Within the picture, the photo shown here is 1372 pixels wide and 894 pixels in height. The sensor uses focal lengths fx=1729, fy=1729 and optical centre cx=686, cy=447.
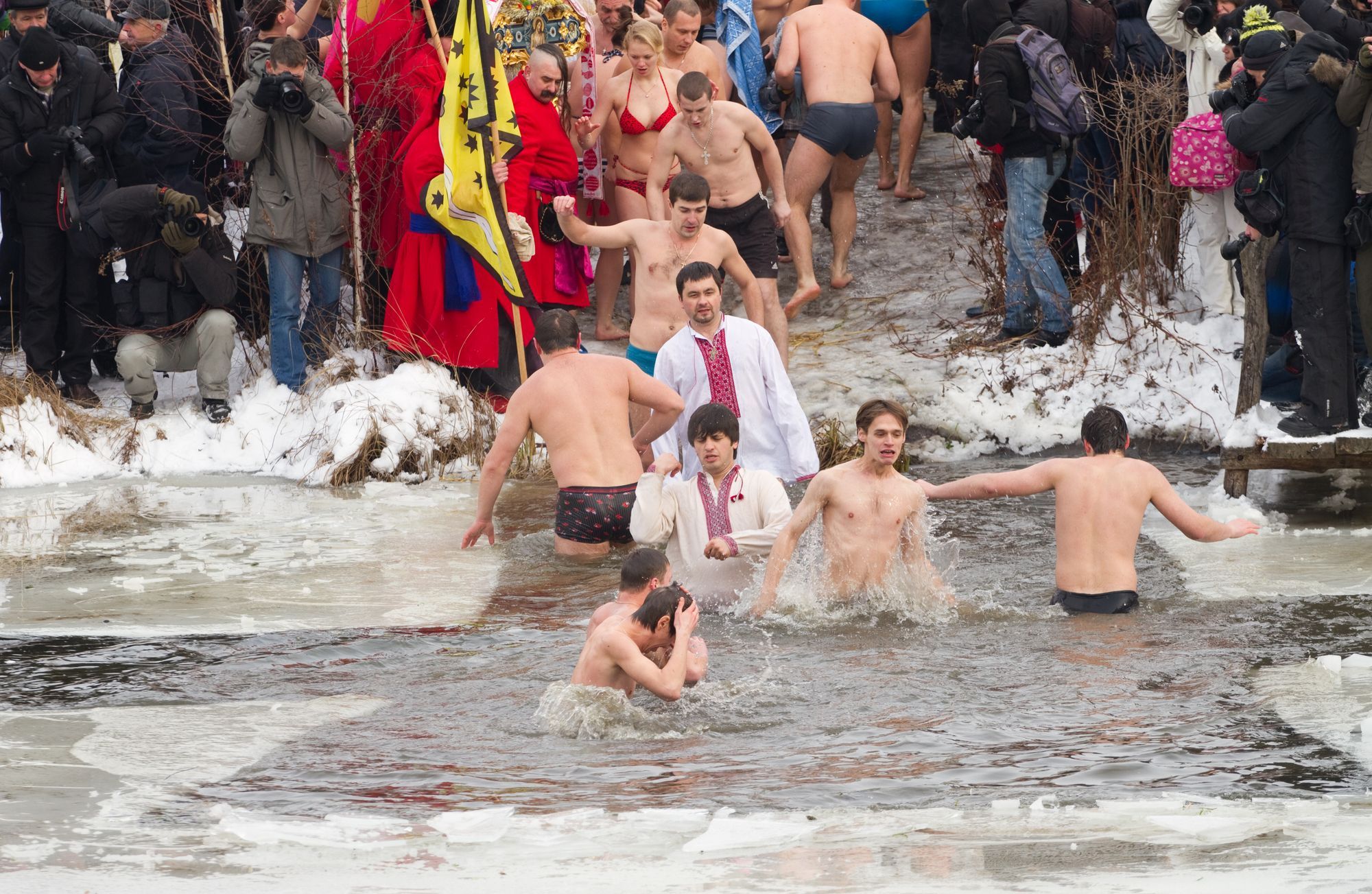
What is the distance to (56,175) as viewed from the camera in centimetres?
1012

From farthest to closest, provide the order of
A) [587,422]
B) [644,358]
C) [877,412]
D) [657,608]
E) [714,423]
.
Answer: [644,358] < [587,422] < [714,423] < [877,412] < [657,608]

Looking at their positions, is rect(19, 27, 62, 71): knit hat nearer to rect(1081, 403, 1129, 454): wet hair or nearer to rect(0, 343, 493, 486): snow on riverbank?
rect(0, 343, 493, 486): snow on riverbank

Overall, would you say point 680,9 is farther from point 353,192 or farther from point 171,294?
point 171,294

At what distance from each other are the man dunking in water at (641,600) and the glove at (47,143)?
17.9 ft

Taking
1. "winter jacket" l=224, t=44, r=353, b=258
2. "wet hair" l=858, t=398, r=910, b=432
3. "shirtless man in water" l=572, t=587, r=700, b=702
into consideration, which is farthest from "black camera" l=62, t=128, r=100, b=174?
"shirtless man in water" l=572, t=587, r=700, b=702

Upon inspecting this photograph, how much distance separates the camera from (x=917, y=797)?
5160 millimetres

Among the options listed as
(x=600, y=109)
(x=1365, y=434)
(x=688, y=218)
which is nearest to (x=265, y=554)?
(x=688, y=218)

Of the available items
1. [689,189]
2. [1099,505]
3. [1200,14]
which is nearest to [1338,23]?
[1200,14]

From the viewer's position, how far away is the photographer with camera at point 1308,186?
320 inches

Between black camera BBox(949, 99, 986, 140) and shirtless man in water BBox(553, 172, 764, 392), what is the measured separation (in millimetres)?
1865

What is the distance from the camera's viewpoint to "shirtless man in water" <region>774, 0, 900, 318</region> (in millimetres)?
10984

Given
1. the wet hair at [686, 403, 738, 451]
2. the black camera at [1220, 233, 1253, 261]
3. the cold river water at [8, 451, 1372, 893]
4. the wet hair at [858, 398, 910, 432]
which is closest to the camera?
the cold river water at [8, 451, 1372, 893]

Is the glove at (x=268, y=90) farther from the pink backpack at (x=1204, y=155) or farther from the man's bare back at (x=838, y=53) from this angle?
the pink backpack at (x=1204, y=155)

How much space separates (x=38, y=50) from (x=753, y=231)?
421 centimetres
